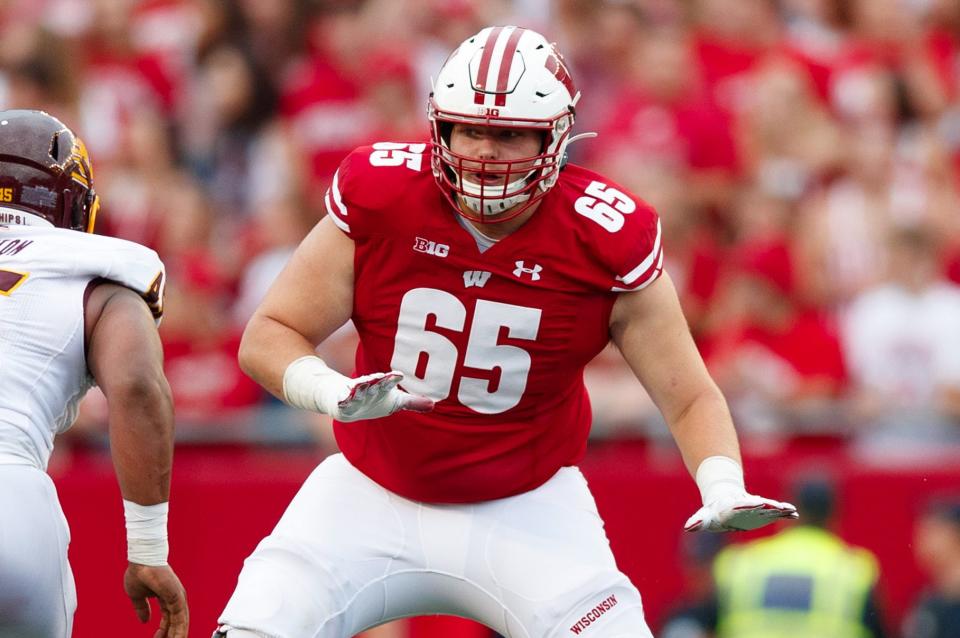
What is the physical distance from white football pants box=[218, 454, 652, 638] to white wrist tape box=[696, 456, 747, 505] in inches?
14.5

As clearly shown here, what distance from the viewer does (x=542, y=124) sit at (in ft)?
15.6

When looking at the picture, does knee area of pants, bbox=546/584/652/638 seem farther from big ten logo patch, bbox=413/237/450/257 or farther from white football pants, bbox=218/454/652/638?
big ten logo patch, bbox=413/237/450/257

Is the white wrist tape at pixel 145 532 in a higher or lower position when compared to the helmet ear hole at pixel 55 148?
lower

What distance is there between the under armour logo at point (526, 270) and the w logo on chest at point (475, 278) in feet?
0.26

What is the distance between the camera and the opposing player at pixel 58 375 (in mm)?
4293

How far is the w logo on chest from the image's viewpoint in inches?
190

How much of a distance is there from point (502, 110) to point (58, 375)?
1330 mm

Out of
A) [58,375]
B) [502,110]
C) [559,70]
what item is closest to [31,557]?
[58,375]

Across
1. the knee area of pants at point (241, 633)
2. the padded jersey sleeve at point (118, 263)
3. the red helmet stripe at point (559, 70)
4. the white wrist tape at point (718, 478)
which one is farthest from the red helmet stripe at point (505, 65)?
the knee area of pants at point (241, 633)

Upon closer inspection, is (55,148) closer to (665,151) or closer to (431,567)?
(431,567)

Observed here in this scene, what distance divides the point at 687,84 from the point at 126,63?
11.8 ft

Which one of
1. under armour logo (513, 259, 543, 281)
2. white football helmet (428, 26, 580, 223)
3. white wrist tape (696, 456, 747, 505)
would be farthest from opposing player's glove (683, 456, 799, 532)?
white football helmet (428, 26, 580, 223)

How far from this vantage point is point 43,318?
4.40 metres

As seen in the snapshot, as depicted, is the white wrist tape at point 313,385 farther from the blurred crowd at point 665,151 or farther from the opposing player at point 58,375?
the blurred crowd at point 665,151
